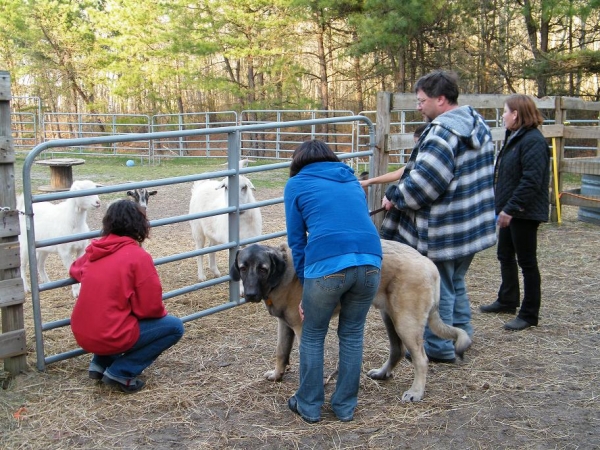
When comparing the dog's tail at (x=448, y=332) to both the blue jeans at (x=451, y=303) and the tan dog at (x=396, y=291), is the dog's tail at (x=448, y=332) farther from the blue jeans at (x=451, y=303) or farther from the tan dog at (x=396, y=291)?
the blue jeans at (x=451, y=303)

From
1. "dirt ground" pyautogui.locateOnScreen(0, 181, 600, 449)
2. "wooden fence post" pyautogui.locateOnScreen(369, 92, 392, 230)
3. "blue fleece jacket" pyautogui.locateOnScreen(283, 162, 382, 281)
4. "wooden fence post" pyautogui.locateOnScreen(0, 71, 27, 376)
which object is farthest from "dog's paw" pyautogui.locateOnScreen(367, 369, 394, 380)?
"wooden fence post" pyautogui.locateOnScreen(369, 92, 392, 230)

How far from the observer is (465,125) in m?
4.14

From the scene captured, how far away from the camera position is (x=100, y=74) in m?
27.1

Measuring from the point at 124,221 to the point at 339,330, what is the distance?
1604 millimetres

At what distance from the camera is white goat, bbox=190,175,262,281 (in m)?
6.66

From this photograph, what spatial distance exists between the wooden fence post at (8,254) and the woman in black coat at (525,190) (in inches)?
150

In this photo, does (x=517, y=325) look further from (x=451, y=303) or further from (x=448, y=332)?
(x=448, y=332)

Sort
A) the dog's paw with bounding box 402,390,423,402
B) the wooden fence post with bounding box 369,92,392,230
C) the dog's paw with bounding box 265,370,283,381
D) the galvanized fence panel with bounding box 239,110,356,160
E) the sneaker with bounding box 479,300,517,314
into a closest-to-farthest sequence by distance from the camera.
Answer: the dog's paw with bounding box 402,390,423,402 → the dog's paw with bounding box 265,370,283,381 → the sneaker with bounding box 479,300,517,314 → the wooden fence post with bounding box 369,92,392,230 → the galvanized fence panel with bounding box 239,110,356,160

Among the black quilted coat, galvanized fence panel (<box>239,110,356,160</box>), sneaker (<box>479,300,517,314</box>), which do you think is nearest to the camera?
the black quilted coat

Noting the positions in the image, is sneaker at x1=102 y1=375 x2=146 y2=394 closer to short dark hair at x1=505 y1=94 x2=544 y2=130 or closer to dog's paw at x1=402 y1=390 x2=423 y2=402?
dog's paw at x1=402 y1=390 x2=423 y2=402

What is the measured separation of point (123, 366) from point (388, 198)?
6.89 ft

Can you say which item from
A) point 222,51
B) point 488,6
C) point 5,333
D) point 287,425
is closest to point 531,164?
point 287,425

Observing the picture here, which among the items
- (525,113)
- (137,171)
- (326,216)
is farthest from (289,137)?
(326,216)

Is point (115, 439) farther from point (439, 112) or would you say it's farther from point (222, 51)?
point (222, 51)
